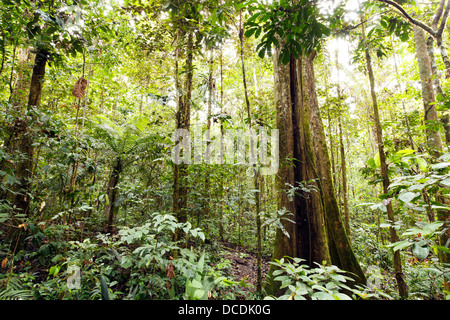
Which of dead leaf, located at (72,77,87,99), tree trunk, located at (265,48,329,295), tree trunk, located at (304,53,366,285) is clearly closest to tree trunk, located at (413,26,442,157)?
tree trunk, located at (304,53,366,285)

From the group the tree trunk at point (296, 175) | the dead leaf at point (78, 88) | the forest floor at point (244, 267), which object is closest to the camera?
the dead leaf at point (78, 88)

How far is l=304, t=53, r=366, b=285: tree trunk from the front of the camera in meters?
3.05

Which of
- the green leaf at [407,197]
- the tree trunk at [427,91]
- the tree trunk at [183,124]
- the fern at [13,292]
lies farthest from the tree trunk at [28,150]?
the tree trunk at [427,91]

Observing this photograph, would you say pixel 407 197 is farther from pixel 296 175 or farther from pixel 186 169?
pixel 186 169

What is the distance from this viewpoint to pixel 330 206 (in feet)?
11.0

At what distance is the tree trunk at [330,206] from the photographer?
3.05 metres

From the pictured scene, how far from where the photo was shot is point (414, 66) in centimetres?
593

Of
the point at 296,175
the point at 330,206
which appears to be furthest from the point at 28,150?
the point at 330,206

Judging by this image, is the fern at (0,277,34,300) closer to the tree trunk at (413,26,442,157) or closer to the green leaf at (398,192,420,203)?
the green leaf at (398,192,420,203)

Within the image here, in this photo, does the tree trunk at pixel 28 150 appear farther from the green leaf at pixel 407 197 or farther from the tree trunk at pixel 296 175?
the green leaf at pixel 407 197

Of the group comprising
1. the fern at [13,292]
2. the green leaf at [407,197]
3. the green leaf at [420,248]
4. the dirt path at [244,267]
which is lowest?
the dirt path at [244,267]
